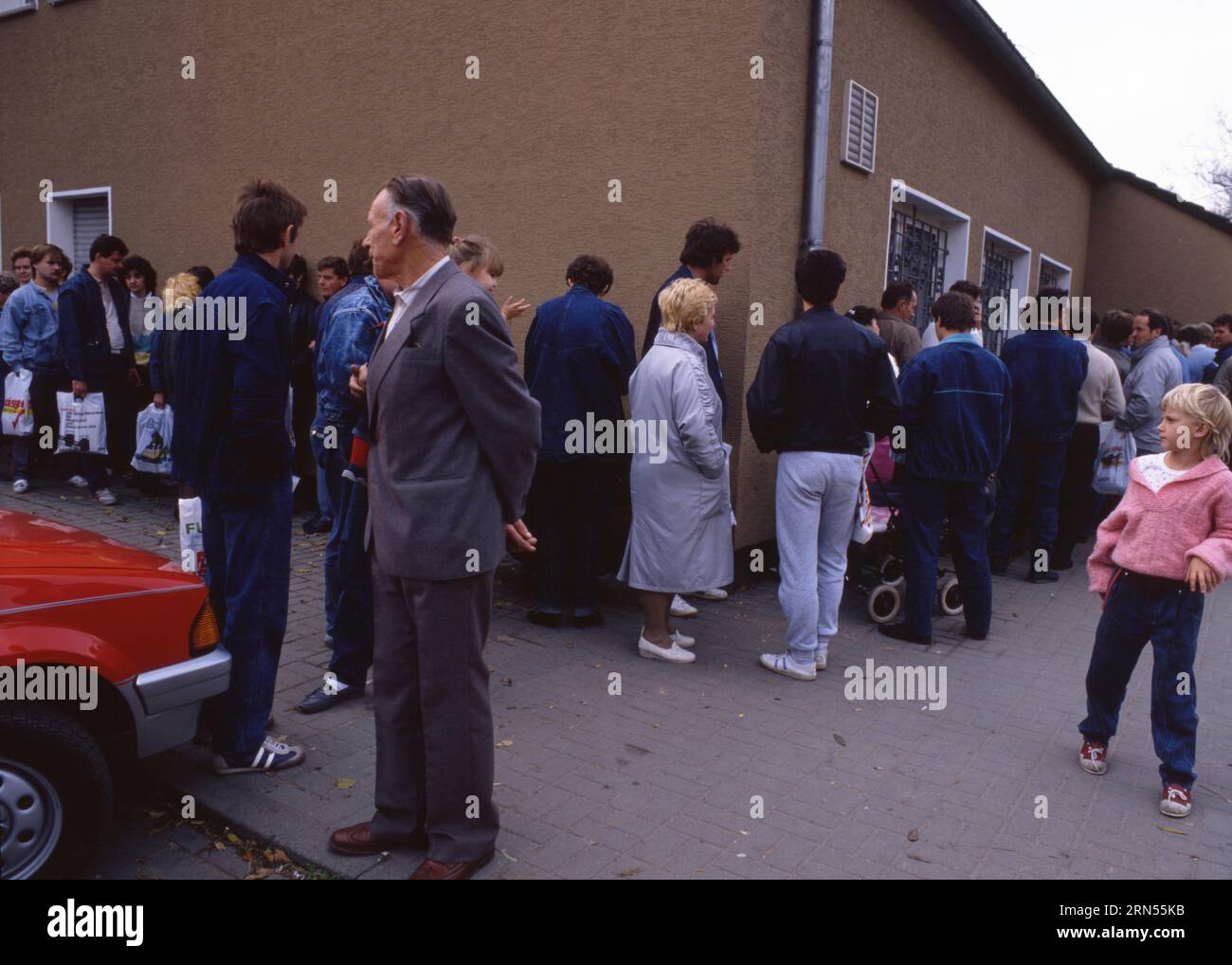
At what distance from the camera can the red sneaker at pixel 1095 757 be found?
4.18m

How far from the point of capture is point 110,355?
8.48 metres

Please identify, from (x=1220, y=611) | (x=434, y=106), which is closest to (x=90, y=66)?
(x=434, y=106)

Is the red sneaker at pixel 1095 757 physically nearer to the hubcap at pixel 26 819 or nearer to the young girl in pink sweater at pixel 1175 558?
the young girl in pink sweater at pixel 1175 558

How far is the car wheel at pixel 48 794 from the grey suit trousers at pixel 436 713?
85cm

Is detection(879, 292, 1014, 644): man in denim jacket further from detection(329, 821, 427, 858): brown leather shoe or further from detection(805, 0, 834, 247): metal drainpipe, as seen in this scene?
detection(329, 821, 427, 858): brown leather shoe

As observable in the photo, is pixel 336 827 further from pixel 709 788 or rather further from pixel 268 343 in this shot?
pixel 268 343

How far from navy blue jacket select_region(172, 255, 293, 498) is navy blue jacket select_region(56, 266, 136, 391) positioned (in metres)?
5.30

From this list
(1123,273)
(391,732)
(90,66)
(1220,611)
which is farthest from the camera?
(1123,273)

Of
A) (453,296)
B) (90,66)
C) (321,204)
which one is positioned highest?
(90,66)


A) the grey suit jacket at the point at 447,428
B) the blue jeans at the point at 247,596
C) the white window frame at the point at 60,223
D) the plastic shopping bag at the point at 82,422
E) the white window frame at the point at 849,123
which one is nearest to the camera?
the grey suit jacket at the point at 447,428

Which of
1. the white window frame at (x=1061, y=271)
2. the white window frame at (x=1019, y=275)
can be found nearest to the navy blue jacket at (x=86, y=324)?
the white window frame at (x=1019, y=275)

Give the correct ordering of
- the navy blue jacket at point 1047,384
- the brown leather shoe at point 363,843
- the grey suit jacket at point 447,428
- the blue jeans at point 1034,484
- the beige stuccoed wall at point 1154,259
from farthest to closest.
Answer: the beige stuccoed wall at point 1154,259, the blue jeans at point 1034,484, the navy blue jacket at point 1047,384, the brown leather shoe at point 363,843, the grey suit jacket at point 447,428

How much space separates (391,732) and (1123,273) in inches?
586
